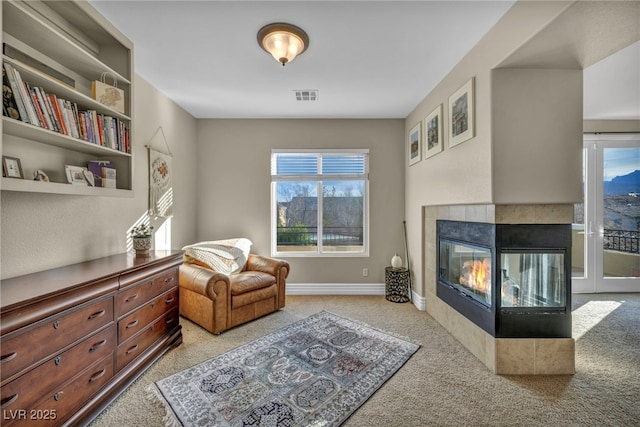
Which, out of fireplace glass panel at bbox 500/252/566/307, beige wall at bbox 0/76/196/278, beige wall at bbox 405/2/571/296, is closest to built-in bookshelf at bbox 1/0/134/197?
beige wall at bbox 0/76/196/278

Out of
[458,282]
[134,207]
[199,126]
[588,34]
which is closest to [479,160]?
[588,34]

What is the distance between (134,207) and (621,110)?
623cm

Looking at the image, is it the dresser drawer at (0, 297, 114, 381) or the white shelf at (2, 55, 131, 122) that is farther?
the white shelf at (2, 55, 131, 122)

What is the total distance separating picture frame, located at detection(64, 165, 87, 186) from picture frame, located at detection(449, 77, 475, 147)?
3046mm

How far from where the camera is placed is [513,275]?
7.12 feet

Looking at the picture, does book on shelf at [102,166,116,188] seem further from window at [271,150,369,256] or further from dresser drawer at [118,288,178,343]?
window at [271,150,369,256]

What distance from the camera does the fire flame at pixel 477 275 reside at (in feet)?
7.50

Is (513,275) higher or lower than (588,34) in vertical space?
lower

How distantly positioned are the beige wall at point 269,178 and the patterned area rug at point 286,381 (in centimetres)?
143

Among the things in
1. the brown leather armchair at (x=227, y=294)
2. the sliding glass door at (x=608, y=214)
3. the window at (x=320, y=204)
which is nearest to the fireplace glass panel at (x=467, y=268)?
the window at (x=320, y=204)

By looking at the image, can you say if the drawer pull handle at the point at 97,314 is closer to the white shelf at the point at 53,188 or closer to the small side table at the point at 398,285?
the white shelf at the point at 53,188

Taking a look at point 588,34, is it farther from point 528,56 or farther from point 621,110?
point 621,110

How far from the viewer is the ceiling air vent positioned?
3.08m

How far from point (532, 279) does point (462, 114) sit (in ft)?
5.05
